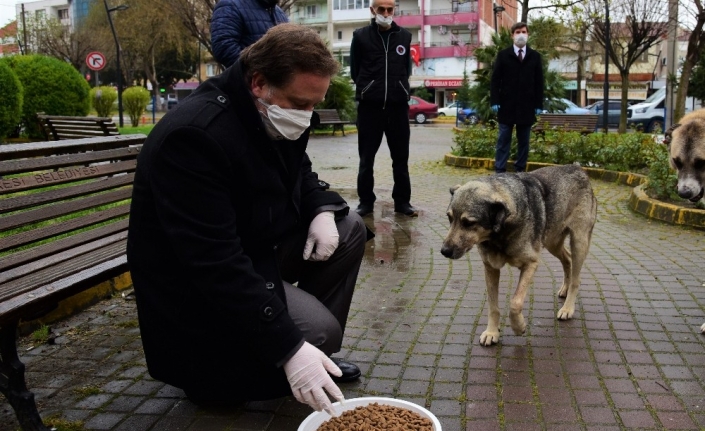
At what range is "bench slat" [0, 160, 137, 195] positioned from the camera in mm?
3412

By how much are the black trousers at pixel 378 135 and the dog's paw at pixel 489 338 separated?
398 cm

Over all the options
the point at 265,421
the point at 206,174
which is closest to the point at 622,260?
the point at 265,421

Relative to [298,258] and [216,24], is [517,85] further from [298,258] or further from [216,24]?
[298,258]

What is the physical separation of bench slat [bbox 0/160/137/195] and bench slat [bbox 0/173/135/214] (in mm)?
50

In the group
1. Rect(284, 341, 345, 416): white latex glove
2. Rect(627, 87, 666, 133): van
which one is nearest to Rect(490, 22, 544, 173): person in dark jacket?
Rect(284, 341, 345, 416): white latex glove

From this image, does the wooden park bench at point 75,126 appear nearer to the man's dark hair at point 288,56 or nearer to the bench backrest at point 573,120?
the man's dark hair at point 288,56

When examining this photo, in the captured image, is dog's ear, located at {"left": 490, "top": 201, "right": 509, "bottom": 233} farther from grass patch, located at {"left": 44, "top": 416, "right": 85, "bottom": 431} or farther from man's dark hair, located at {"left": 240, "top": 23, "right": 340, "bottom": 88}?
grass patch, located at {"left": 44, "top": 416, "right": 85, "bottom": 431}

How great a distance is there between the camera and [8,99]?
14148 mm

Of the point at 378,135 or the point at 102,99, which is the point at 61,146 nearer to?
the point at 378,135

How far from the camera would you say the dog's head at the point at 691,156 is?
4.83 metres

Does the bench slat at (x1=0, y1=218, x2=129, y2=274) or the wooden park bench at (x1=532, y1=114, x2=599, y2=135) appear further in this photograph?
the wooden park bench at (x1=532, y1=114, x2=599, y2=135)

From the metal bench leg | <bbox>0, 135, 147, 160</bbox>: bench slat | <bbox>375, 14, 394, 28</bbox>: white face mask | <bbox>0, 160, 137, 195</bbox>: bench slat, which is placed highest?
<bbox>375, 14, 394, 28</bbox>: white face mask

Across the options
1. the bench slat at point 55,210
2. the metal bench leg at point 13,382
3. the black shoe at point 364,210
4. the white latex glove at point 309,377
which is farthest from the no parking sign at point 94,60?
the white latex glove at point 309,377

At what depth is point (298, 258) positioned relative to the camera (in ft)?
11.3
